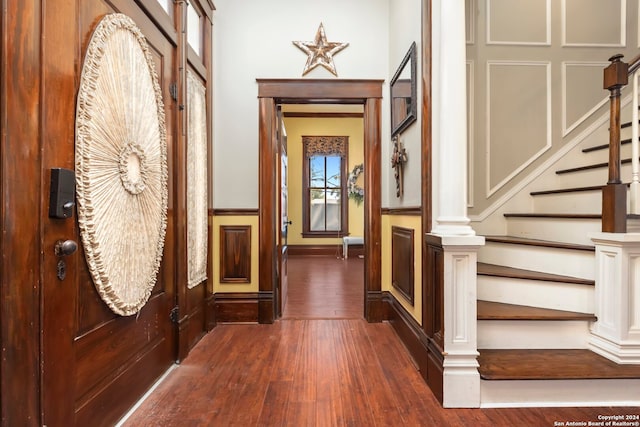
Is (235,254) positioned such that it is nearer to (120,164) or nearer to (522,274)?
(120,164)

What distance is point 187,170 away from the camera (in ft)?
7.83

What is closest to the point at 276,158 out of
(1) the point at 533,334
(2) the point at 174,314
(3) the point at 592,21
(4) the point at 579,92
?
(2) the point at 174,314

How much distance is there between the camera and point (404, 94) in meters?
2.60

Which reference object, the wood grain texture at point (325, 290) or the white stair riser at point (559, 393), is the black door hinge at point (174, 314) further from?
the white stair riser at point (559, 393)

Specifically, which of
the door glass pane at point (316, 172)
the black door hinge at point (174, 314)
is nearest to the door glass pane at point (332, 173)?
the door glass pane at point (316, 172)

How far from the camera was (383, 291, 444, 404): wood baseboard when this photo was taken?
5.88 ft

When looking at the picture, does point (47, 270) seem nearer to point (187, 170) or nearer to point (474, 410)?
point (187, 170)

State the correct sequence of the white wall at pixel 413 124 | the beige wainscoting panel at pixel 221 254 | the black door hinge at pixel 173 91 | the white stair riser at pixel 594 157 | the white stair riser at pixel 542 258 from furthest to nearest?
the beige wainscoting panel at pixel 221 254
the white stair riser at pixel 594 157
the white wall at pixel 413 124
the black door hinge at pixel 173 91
the white stair riser at pixel 542 258

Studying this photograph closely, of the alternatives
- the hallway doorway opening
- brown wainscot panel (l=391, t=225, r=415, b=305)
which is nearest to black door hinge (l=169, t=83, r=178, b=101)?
brown wainscot panel (l=391, t=225, r=415, b=305)

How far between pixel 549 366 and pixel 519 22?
9.49 ft

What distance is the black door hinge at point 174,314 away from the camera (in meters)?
2.15

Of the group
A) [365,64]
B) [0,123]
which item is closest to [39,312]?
[0,123]

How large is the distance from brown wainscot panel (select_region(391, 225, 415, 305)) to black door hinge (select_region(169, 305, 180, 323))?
1609 mm

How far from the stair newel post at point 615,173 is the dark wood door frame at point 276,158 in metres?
1.67
